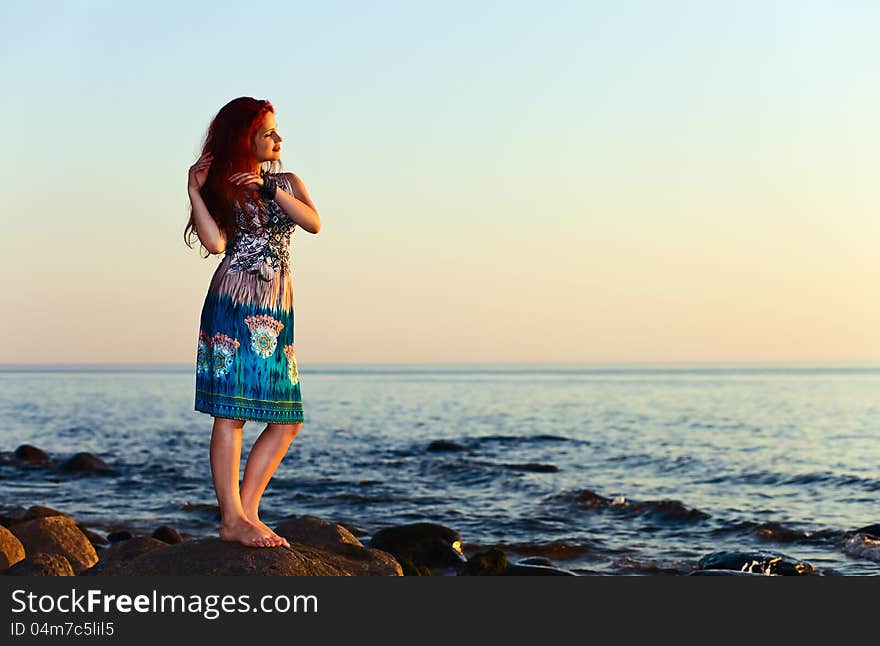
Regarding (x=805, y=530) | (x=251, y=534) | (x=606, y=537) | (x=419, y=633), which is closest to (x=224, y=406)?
(x=251, y=534)

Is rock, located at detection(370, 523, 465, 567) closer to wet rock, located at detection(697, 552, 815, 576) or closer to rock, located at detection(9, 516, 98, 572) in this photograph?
wet rock, located at detection(697, 552, 815, 576)

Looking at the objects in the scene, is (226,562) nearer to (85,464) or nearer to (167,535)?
(167,535)

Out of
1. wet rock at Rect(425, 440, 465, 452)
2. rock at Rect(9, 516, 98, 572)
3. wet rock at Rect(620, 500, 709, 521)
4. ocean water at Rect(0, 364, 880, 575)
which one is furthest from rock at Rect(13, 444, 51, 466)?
wet rock at Rect(620, 500, 709, 521)

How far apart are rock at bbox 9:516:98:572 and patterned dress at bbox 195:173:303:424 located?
589 centimetres

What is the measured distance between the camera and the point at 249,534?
24.2 feet

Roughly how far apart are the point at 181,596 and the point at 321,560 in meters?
1.37

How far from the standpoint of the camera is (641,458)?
2828 cm

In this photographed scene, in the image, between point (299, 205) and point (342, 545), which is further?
point (342, 545)

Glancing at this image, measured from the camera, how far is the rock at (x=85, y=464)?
84.1 feet

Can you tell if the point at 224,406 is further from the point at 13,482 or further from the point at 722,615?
the point at 13,482

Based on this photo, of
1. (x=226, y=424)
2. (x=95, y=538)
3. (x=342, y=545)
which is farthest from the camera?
(x=95, y=538)

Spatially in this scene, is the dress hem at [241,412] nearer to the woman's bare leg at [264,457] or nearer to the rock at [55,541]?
the woman's bare leg at [264,457]

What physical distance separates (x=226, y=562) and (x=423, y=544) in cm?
661

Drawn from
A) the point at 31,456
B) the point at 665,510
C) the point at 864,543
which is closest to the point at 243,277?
the point at 864,543
